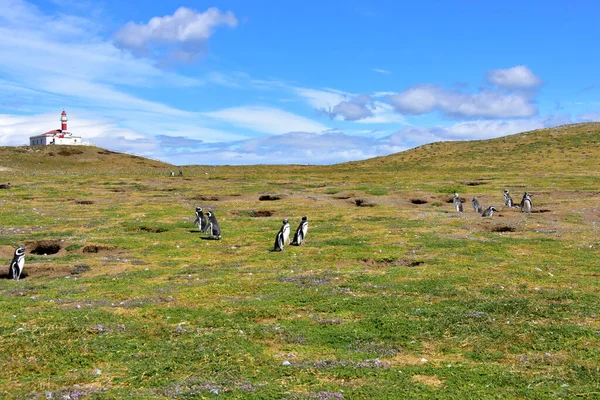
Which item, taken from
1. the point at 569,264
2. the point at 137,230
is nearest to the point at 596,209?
the point at 569,264

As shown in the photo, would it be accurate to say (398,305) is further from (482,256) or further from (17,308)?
(17,308)

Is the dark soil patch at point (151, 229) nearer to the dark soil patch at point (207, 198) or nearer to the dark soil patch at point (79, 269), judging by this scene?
the dark soil patch at point (79, 269)

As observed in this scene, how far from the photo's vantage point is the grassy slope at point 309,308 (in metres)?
9.88

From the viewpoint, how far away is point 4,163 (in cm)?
10456

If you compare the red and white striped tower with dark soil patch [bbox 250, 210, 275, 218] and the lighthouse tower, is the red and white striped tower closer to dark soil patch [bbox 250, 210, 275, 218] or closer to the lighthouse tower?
the lighthouse tower

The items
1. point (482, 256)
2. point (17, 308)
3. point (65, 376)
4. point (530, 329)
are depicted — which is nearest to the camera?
point (65, 376)

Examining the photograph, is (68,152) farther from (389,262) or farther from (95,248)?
(389,262)

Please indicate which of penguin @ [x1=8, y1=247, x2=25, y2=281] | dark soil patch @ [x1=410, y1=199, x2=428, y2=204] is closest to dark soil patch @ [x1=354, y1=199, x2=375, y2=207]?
dark soil patch @ [x1=410, y1=199, x2=428, y2=204]

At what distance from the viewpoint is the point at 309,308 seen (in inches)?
576

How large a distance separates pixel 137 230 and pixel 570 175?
55429 mm

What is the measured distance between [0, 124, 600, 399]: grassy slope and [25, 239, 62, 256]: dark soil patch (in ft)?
0.52

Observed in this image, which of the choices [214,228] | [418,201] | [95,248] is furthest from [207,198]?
[95,248]

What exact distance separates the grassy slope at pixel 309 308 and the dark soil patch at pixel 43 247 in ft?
0.52

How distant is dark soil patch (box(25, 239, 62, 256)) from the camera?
82.7 feet
